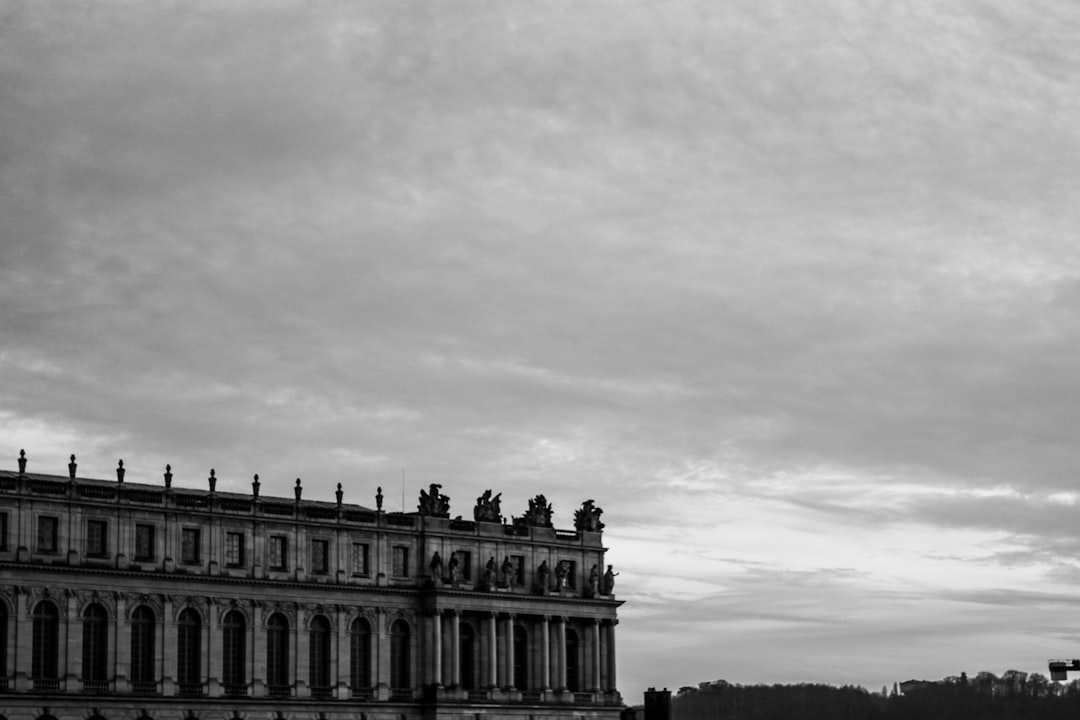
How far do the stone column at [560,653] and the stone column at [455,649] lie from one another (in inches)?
341

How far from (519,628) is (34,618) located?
37296 millimetres

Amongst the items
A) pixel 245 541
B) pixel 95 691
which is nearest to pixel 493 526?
pixel 245 541

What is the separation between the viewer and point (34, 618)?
115 meters

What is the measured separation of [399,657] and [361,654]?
10.6 ft

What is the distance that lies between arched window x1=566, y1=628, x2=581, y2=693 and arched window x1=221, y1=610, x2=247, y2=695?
27.1m

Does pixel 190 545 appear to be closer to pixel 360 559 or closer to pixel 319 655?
pixel 319 655

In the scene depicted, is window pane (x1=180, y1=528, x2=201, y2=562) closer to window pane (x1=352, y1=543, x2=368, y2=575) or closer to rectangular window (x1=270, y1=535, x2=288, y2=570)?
rectangular window (x1=270, y1=535, x2=288, y2=570)

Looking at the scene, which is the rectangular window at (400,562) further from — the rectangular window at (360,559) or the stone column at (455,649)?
the stone column at (455,649)

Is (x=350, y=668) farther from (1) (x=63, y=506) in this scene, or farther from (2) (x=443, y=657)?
(1) (x=63, y=506)

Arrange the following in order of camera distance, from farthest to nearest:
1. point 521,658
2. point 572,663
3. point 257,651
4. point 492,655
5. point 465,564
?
point 572,663 < point 521,658 < point 465,564 < point 492,655 < point 257,651

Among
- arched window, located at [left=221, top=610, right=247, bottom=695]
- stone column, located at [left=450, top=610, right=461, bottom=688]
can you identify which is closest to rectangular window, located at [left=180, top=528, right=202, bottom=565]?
arched window, located at [left=221, top=610, right=247, bottom=695]

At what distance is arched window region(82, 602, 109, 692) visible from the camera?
4589 inches

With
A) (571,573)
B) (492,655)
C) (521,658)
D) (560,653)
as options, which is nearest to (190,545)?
(492,655)

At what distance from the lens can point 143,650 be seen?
119688 millimetres
